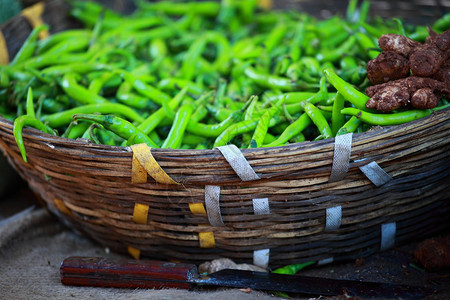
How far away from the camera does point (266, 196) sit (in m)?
2.00

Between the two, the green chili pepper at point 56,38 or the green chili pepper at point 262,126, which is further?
the green chili pepper at point 56,38

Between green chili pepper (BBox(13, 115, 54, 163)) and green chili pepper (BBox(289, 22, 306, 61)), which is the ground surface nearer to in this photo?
green chili pepper (BBox(13, 115, 54, 163))

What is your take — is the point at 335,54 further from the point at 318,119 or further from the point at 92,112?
the point at 92,112

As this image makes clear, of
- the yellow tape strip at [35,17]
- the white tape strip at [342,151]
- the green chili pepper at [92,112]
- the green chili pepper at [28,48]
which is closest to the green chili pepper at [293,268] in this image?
the white tape strip at [342,151]

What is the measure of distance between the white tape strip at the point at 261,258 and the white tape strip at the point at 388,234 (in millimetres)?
615

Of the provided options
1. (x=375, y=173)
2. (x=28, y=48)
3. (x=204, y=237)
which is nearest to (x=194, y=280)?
(x=204, y=237)

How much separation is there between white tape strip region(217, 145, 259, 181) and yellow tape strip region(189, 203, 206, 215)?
0.28 metres

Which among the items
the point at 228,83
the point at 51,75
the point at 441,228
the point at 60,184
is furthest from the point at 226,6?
the point at 441,228

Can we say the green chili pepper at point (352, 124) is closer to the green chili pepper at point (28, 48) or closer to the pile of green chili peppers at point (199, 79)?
the pile of green chili peppers at point (199, 79)

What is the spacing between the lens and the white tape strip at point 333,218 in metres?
2.05

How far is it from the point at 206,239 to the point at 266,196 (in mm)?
411

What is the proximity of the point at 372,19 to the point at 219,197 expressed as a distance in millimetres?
2447

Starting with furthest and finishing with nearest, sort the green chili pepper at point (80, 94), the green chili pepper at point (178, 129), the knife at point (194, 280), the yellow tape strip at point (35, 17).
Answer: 1. the yellow tape strip at point (35, 17)
2. the green chili pepper at point (80, 94)
3. the green chili pepper at point (178, 129)
4. the knife at point (194, 280)

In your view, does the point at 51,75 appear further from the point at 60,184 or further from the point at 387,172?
the point at 387,172
